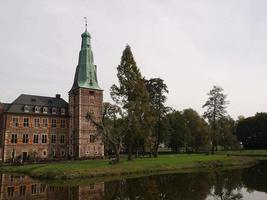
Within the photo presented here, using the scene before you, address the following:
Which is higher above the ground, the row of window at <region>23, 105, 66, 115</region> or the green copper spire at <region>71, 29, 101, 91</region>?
the green copper spire at <region>71, 29, 101, 91</region>

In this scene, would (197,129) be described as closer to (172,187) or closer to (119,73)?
(119,73)

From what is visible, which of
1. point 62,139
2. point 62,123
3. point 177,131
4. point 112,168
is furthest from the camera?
point 177,131

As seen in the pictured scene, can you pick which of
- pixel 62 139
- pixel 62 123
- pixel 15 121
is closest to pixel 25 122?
pixel 15 121

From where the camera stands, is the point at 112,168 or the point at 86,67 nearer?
the point at 112,168

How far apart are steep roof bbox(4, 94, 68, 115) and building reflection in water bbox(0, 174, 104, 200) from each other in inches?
1277

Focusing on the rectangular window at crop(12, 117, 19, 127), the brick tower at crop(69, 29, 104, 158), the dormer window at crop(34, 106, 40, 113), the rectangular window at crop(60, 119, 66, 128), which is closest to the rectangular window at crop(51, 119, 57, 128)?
the rectangular window at crop(60, 119, 66, 128)

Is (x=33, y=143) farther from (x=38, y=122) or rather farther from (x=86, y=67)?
(x=86, y=67)

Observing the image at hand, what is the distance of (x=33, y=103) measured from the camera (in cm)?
6238

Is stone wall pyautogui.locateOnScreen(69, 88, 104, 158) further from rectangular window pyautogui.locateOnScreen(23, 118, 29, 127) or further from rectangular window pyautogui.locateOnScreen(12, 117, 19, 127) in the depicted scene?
rectangular window pyautogui.locateOnScreen(12, 117, 19, 127)

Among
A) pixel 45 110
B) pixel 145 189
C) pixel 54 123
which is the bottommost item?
pixel 145 189

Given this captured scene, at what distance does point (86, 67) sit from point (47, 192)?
144 ft

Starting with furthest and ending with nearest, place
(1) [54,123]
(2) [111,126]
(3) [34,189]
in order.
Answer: (1) [54,123] < (2) [111,126] < (3) [34,189]

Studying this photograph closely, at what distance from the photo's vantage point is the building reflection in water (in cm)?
Result: 2262

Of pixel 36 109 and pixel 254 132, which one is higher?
pixel 36 109
